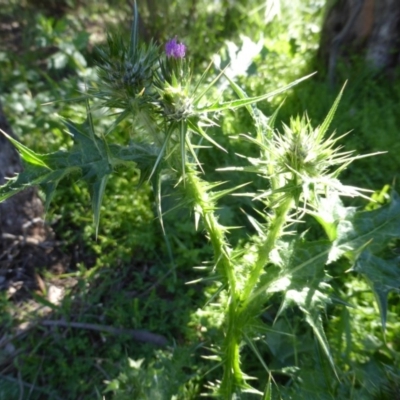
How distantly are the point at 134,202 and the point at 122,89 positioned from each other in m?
1.49

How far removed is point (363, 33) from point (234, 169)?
93.9 inches

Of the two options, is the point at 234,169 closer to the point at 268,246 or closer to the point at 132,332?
the point at 268,246

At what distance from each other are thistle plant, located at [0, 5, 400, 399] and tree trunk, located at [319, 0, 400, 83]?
1951 mm

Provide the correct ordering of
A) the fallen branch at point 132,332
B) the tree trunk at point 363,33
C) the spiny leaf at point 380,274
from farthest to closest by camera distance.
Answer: the tree trunk at point 363,33 < the fallen branch at point 132,332 < the spiny leaf at point 380,274

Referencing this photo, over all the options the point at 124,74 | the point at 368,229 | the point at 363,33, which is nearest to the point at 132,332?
the point at 368,229

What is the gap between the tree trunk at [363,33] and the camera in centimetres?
309

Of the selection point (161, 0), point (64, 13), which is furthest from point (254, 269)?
point (64, 13)

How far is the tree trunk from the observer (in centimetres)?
309

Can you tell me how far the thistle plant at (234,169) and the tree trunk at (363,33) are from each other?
1951mm

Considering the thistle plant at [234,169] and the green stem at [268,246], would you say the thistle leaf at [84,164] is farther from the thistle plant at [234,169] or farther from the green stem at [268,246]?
the green stem at [268,246]

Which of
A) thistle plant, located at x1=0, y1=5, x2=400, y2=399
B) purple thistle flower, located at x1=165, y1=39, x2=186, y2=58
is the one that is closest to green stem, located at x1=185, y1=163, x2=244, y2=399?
thistle plant, located at x1=0, y1=5, x2=400, y2=399

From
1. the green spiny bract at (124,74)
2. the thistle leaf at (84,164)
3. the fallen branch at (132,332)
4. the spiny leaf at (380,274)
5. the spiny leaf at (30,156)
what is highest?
Result: the green spiny bract at (124,74)

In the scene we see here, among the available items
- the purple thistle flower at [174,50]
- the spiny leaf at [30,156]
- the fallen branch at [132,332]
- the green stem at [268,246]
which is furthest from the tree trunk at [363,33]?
the spiny leaf at [30,156]

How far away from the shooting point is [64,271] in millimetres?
2521
